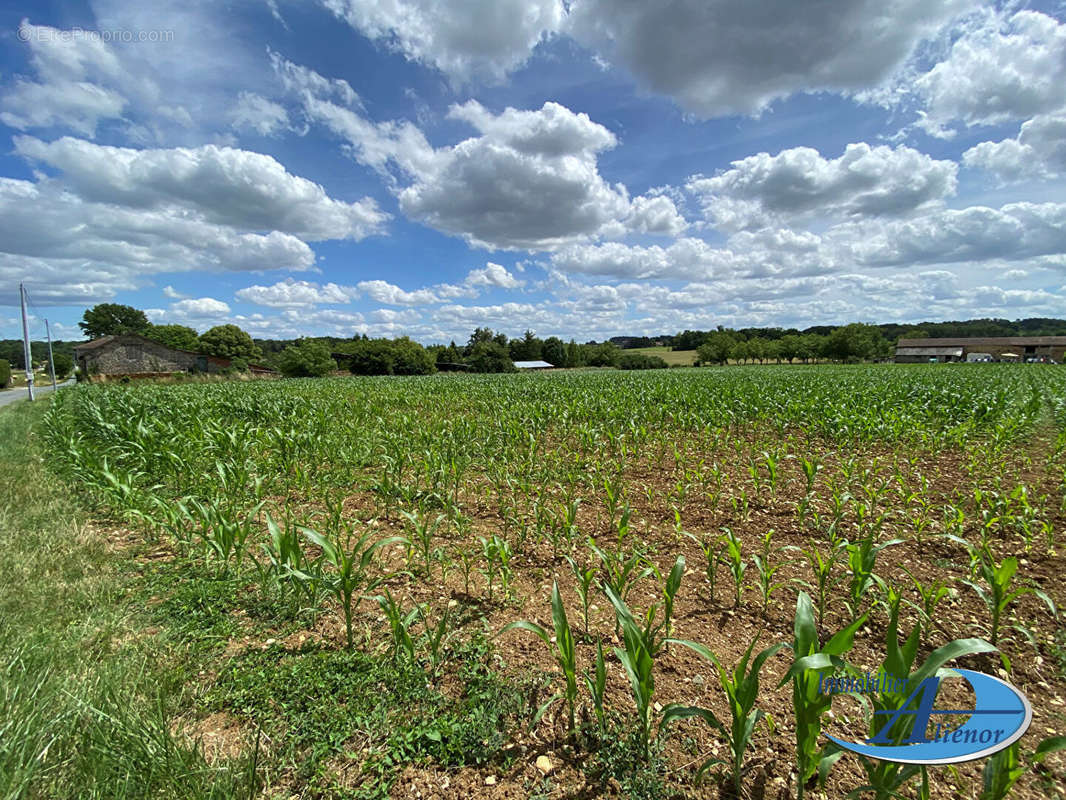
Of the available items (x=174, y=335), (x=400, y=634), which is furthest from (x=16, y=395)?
(x=174, y=335)

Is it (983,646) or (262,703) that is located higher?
(983,646)

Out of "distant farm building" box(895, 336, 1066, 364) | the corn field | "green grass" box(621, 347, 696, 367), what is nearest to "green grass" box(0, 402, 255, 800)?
the corn field

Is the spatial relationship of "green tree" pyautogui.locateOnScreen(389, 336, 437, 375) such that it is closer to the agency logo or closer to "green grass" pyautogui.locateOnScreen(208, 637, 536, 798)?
"green grass" pyautogui.locateOnScreen(208, 637, 536, 798)

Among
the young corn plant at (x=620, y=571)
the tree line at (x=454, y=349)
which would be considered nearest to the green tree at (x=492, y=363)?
the tree line at (x=454, y=349)

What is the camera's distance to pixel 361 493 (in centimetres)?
631

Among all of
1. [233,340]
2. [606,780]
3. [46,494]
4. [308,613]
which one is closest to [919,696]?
[606,780]

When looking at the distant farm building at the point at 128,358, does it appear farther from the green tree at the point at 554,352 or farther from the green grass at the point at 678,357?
the green grass at the point at 678,357

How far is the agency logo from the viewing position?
1529mm

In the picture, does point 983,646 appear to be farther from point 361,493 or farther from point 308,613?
point 361,493

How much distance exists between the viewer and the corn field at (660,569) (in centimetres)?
195

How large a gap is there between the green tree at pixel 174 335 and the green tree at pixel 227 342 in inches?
535

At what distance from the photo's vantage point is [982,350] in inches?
3401

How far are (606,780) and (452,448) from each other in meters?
6.60

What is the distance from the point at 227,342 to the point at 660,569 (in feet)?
284
